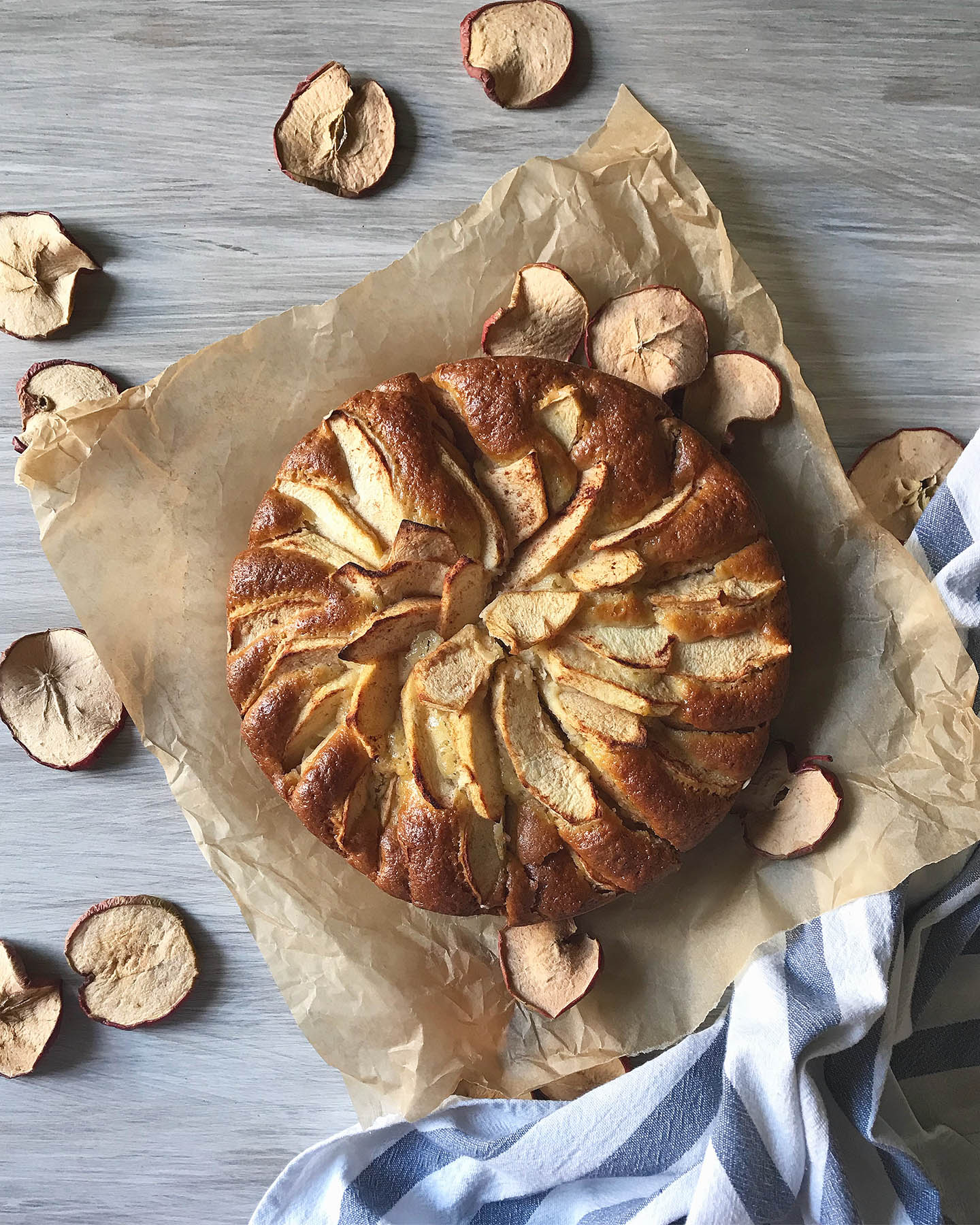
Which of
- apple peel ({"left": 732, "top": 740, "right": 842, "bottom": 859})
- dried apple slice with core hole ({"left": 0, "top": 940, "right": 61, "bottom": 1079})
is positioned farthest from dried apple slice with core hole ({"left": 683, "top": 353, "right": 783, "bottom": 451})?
dried apple slice with core hole ({"left": 0, "top": 940, "right": 61, "bottom": 1079})

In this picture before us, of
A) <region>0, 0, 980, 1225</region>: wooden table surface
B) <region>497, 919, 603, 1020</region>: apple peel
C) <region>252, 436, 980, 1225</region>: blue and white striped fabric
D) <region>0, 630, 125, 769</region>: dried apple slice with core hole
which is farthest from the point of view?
<region>0, 630, 125, 769</region>: dried apple slice with core hole

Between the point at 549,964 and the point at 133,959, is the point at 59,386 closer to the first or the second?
the point at 133,959

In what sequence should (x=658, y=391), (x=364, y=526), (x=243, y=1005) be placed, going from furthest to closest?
1. (x=243, y=1005)
2. (x=658, y=391)
3. (x=364, y=526)

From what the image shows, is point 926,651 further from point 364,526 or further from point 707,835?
point 364,526

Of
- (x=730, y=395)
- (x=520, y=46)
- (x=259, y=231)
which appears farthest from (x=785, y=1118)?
(x=520, y=46)

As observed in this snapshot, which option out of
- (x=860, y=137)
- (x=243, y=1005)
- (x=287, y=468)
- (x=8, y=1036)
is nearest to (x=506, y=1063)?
(x=243, y=1005)

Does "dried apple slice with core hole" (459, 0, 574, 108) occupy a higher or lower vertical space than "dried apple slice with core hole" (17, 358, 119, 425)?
higher

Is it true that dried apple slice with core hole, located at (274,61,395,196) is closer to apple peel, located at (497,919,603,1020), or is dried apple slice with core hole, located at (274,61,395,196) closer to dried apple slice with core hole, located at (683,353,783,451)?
dried apple slice with core hole, located at (683,353,783,451)

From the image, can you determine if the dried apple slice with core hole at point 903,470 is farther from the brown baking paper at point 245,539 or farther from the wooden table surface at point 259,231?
the brown baking paper at point 245,539
